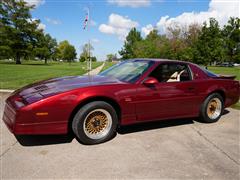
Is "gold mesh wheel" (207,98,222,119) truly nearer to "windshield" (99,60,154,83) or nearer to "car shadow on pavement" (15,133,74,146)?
"windshield" (99,60,154,83)

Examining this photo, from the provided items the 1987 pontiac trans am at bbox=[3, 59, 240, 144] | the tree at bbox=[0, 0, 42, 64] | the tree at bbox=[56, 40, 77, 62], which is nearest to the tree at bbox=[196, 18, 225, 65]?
the 1987 pontiac trans am at bbox=[3, 59, 240, 144]

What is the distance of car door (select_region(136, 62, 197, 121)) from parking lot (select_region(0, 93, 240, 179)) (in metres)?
0.40

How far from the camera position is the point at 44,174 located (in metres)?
2.76

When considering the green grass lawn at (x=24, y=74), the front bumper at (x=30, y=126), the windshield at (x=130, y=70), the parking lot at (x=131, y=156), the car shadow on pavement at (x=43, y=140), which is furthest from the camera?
the green grass lawn at (x=24, y=74)

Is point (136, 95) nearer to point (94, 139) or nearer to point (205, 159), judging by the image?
point (94, 139)

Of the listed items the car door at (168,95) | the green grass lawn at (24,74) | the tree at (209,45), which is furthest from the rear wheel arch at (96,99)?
the tree at (209,45)

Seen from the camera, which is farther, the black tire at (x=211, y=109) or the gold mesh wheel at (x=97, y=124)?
the black tire at (x=211, y=109)

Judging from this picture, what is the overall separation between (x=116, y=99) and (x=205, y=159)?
1.61 meters

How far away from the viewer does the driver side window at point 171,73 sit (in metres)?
4.47

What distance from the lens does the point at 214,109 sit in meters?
5.23

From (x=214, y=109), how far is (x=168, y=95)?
159 cm

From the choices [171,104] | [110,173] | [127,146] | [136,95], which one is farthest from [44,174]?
[171,104]

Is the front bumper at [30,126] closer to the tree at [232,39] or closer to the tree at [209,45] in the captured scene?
the tree at [209,45]

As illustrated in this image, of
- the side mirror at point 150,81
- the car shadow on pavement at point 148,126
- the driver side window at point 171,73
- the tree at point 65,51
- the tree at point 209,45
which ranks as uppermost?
the tree at point 65,51
